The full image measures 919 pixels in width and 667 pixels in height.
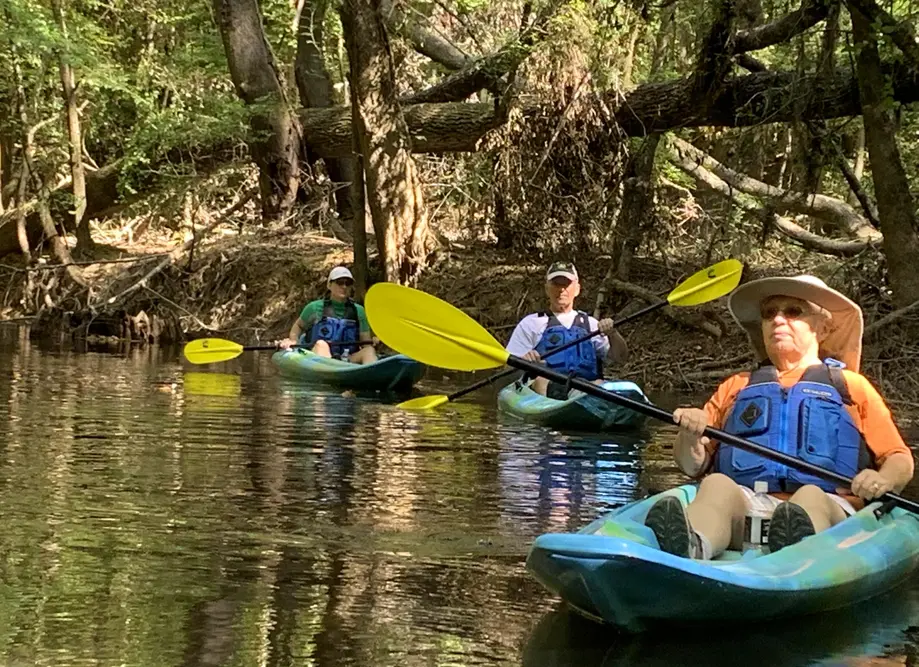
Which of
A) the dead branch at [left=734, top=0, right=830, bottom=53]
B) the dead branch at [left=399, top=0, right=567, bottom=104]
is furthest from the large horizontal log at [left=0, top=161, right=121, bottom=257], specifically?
the dead branch at [left=734, top=0, right=830, bottom=53]

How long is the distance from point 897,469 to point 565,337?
13.1 feet

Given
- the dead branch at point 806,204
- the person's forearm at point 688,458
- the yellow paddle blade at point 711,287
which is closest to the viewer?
the person's forearm at point 688,458

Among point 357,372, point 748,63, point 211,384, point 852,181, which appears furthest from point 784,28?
point 211,384

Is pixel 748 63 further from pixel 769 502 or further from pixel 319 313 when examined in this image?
pixel 769 502

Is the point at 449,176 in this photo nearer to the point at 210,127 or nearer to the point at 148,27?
the point at 210,127

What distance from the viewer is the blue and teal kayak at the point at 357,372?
8.99 meters

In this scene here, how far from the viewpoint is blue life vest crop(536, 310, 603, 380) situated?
24.6 feet

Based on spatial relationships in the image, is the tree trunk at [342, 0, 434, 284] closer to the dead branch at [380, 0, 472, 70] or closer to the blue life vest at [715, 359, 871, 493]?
the dead branch at [380, 0, 472, 70]

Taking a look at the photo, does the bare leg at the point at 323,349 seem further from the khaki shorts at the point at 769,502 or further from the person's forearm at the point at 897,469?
the person's forearm at the point at 897,469

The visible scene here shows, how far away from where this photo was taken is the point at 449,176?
14.4 m

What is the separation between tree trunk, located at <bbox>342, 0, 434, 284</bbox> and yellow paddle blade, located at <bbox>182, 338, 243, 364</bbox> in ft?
11.4

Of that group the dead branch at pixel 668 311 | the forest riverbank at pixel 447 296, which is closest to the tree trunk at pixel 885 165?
the forest riverbank at pixel 447 296

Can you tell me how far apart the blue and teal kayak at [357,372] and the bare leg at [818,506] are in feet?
17.8

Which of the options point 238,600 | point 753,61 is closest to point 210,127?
point 753,61
